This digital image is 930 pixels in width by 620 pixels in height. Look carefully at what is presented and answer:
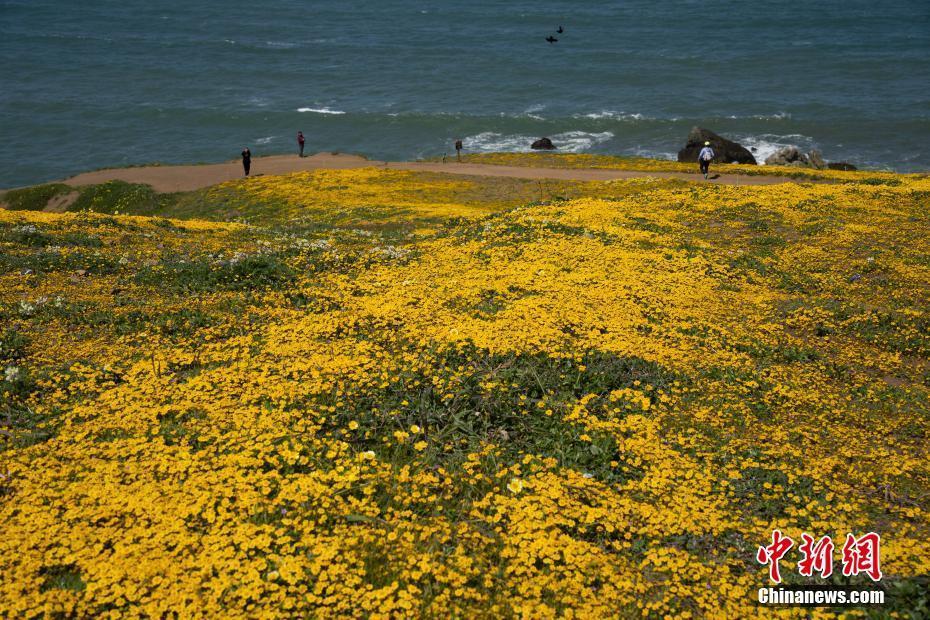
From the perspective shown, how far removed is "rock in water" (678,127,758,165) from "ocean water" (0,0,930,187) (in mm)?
14580

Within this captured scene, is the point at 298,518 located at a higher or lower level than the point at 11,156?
lower

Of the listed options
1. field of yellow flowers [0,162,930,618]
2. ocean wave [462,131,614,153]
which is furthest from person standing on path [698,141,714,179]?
ocean wave [462,131,614,153]

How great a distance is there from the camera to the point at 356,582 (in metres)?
8.33

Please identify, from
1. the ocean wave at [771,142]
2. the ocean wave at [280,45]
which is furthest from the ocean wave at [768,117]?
the ocean wave at [280,45]

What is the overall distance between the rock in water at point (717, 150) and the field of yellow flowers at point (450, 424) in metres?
33.5

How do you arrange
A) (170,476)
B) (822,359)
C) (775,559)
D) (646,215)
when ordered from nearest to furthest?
(775,559), (170,476), (822,359), (646,215)

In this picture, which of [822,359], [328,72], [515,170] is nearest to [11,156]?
[328,72]

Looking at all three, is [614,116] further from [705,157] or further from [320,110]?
[705,157]

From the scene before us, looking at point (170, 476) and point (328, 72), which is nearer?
point (170, 476)

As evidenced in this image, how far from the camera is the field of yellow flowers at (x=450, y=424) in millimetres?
8625

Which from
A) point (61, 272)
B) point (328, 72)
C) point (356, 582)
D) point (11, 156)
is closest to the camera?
point (356, 582)

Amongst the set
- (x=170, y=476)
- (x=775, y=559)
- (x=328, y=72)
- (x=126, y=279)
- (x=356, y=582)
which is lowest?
(x=775, y=559)

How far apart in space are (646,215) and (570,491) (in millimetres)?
19270

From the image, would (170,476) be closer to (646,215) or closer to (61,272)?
(61,272)
